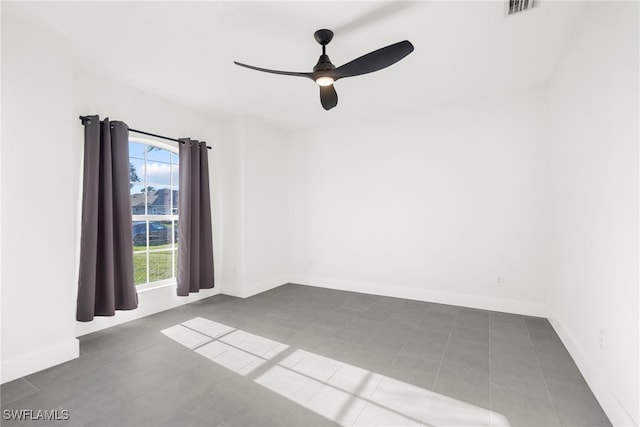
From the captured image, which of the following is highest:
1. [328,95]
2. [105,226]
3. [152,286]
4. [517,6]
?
[517,6]

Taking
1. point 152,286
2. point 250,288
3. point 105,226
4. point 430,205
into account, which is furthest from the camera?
point 250,288

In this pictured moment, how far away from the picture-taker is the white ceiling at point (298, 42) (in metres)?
2.12

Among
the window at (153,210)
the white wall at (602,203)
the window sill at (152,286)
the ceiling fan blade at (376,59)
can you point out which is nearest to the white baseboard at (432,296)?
the white wall at (602,203)

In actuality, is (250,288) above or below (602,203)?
below

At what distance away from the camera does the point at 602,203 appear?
1.91 meters

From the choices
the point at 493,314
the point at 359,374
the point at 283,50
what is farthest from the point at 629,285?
the point at 283,50

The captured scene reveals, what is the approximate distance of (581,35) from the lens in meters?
2.26

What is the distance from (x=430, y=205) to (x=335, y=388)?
111 inches

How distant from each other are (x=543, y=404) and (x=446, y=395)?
0.59m

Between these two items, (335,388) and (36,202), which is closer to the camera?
(335,388)

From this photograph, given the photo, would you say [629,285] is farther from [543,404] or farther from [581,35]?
[581,35]

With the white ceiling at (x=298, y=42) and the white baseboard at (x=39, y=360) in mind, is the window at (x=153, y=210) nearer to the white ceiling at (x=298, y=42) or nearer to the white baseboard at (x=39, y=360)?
the white ceiling at (x=298, y=42)

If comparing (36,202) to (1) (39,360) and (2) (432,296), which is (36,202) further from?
(2) (432,296)

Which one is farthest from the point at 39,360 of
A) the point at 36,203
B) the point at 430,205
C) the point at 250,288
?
the point at 430,205
